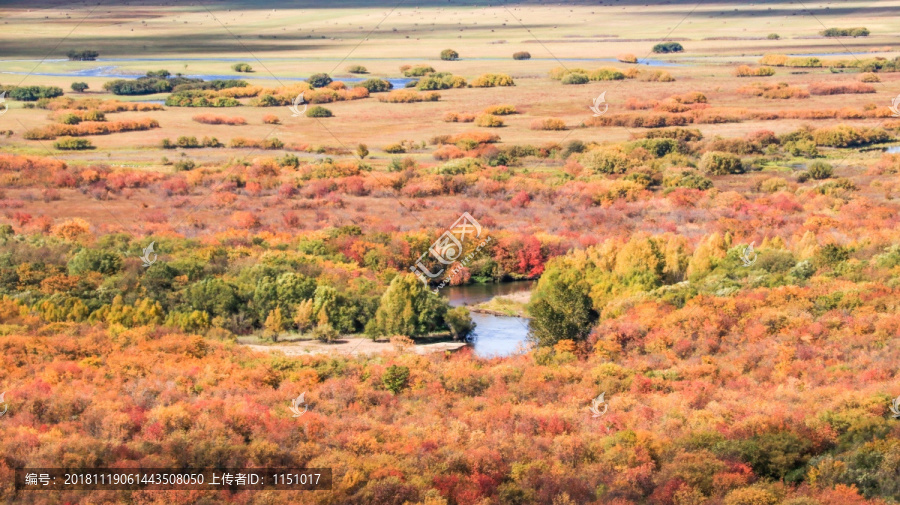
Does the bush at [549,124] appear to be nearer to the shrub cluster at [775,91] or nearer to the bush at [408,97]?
the bush at [408,97]

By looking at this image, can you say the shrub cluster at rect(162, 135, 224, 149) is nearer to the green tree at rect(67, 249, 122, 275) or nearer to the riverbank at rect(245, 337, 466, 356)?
the green tree at rect(67, 249, 122, 275)

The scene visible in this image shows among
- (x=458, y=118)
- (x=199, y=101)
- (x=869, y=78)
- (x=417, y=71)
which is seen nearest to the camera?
(x=458, y=118)

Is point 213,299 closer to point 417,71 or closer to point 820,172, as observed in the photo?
point 820,172

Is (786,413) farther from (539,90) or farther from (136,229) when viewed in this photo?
(539,90)

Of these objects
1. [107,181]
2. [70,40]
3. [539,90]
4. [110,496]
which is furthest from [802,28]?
[110,496]

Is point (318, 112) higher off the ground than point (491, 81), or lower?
lower

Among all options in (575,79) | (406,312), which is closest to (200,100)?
(575,79)
